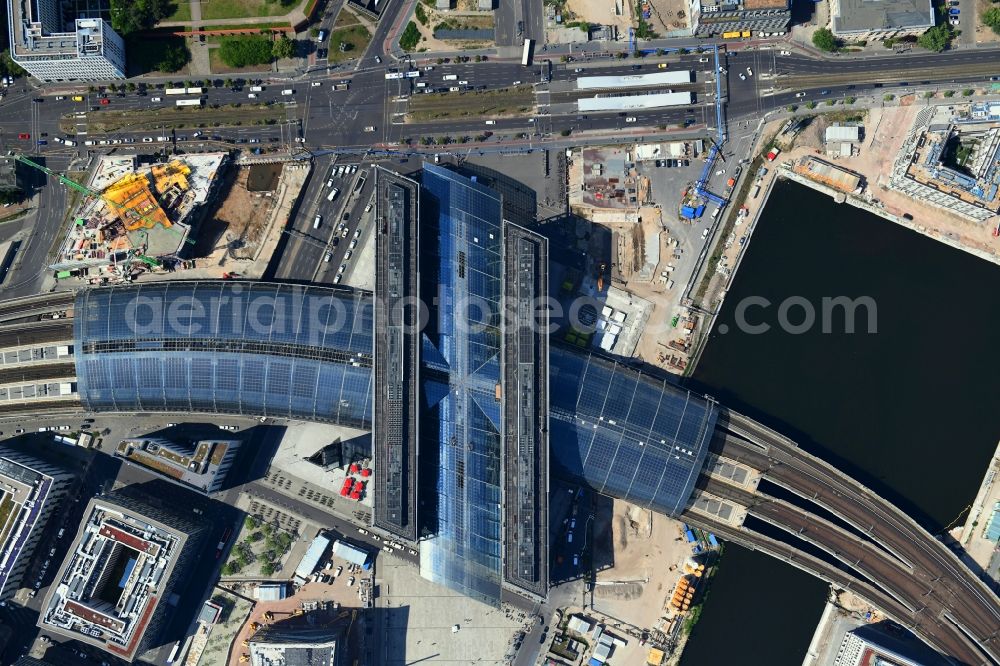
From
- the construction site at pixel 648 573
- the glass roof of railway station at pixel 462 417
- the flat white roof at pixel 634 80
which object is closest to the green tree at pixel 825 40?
the flat white roof at pixel 634 80

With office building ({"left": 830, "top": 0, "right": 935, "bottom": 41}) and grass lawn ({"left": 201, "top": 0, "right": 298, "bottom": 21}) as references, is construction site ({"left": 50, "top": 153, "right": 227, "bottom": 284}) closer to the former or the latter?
grass lawn ({"left": 201, "top": 0, "right": 298, "bottom": 21})

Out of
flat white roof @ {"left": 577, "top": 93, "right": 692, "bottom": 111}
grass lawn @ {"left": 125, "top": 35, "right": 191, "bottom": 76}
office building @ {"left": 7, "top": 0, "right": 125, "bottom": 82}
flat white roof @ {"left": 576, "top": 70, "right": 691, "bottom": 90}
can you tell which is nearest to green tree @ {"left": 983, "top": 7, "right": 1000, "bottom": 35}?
flat white roof @ {"left": 576, "top": 70, "right": 691, "bottom": 90}

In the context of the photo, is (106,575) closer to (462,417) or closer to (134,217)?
(134,217)

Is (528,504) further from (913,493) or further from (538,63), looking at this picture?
(538,63)

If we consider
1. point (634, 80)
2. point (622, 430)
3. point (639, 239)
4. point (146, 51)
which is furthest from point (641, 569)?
point (146, 51)

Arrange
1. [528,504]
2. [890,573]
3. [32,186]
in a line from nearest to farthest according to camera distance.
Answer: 1. [528,504]
2. [890,573]
3. [32,186]

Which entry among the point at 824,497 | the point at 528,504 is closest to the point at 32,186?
the point at 528,504

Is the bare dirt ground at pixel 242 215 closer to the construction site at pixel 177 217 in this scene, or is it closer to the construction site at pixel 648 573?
the construction site at pixel 177 217
